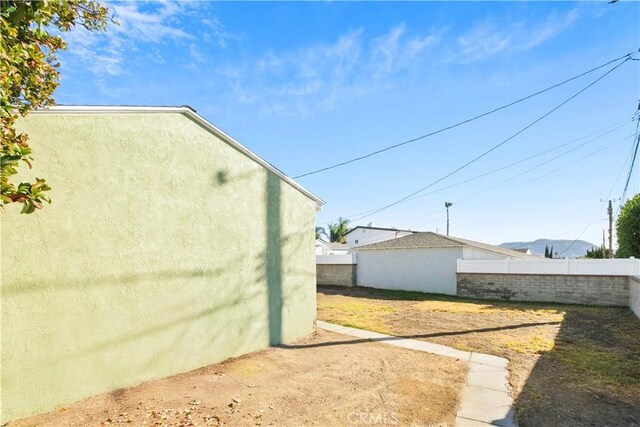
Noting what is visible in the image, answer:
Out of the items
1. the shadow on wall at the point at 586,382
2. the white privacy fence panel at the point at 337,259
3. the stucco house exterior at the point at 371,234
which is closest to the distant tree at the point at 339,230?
the stucco house exterior at the point at 371,234

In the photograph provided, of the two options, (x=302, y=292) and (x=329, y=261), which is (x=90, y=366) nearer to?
(x=302, y=292)

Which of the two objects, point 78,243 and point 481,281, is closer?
point 78,243

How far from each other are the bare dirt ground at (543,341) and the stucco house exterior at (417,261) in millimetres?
2444

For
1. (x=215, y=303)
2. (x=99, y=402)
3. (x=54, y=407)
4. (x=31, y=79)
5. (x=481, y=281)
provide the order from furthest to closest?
(x=481, y=281)
(x=215, y=303)
(x=99, y=402)
(x=54, y=407)
(x=31, y=79)

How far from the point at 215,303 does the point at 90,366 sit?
221cm

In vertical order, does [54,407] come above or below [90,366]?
below

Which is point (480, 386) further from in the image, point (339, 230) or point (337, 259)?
point (339, 230)

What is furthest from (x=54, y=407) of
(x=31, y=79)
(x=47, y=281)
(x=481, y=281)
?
(x=481, y=281)

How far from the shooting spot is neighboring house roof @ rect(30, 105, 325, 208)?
479 centimetres

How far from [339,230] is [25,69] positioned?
54.2m

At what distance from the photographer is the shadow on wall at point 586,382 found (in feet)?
15.7

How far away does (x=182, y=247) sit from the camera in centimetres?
612

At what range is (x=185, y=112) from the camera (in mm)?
6379

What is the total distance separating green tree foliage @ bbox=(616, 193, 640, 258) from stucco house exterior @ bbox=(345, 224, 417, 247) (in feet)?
90.6
